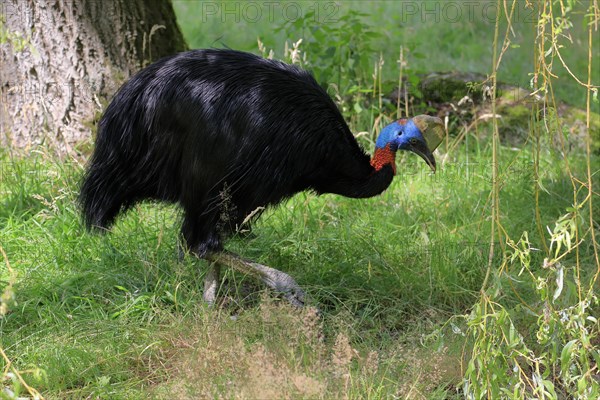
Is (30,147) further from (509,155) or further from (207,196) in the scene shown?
(509,155)

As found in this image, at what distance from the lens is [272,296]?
402cm

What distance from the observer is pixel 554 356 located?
284 centimetres

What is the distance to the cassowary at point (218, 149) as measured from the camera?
380 centimetres

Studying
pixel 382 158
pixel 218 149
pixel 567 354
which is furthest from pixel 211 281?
pixel 567 354

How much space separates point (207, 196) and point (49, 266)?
974 millimetres

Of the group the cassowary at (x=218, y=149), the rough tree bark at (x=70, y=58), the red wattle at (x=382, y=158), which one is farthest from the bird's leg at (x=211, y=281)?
the rough tree bark at (x=70, y=58)

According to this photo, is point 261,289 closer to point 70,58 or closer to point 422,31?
point 70,58

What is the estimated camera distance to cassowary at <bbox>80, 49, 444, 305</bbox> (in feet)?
12.5

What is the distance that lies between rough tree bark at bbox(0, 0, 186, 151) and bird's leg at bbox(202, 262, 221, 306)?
5.09 ft

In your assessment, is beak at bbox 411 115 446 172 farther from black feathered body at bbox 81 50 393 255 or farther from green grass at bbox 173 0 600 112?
green grass at bbox 173 0 600 112

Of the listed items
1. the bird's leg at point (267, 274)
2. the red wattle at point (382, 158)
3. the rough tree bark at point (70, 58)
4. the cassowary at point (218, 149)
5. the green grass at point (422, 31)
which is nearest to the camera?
the cassowary at point (218, 149)

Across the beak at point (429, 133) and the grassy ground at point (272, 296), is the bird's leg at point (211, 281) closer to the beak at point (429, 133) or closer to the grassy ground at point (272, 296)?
the grassy ground at point (272, 296)

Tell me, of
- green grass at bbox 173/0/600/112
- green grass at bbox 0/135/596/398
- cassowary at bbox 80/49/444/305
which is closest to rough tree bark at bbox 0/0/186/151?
green grass at bbox 0/135/596/398

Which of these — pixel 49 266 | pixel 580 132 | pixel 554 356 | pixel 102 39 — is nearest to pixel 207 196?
pixel 49 266
